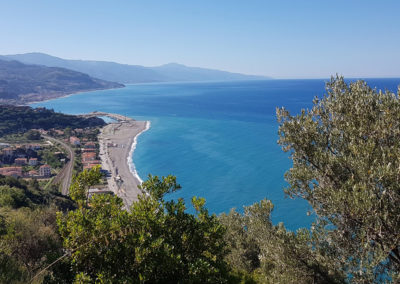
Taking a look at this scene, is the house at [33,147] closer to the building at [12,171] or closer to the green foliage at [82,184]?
the building at [12,171]

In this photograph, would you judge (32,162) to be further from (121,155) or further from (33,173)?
(121,155)

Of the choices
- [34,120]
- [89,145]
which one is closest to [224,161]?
[89,145]

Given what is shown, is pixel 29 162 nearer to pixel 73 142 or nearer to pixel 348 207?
pixel 73 142

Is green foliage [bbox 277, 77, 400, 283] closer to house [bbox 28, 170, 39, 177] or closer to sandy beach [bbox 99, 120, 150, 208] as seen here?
sandy beach [bbox 99, 120, 150, 208]

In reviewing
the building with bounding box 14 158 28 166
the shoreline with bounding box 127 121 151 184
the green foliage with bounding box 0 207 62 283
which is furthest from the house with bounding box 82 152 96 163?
the green foliage with bounding box 0 207 62 283

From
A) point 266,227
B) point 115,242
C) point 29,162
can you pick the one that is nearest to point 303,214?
point 266,227

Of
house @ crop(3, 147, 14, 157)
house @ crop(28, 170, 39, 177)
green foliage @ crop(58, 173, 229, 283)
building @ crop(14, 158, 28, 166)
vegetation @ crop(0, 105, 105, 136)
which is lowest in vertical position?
house @ crop(28, 170, 39, 177)
